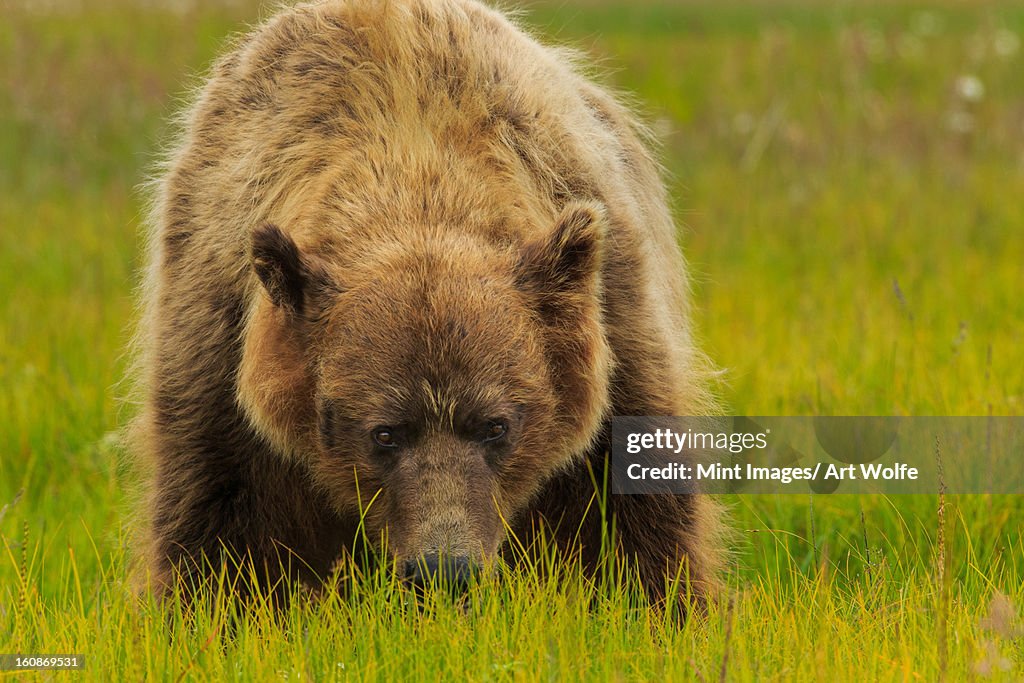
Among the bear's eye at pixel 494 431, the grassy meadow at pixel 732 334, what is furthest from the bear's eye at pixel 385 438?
the grassy meadow at pixel 732 334

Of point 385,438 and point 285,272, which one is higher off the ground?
point 285,272

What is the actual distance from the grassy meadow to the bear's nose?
72mm

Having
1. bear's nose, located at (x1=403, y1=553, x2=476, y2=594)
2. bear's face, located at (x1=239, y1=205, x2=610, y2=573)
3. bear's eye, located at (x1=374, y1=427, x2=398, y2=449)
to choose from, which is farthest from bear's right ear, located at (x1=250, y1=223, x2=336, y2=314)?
bear's nose, located at (x1=403, y1=553, x2=476, y2=594)

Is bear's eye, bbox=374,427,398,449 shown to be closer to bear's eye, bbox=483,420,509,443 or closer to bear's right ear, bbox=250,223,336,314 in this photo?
bear's eye, bbox=483,420,509,443

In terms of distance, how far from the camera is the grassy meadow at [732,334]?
405cm

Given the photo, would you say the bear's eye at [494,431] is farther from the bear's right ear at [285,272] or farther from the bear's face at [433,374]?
the bear's right ear at [285,272]

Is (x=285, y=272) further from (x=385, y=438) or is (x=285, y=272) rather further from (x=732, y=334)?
(x=732, y=334)

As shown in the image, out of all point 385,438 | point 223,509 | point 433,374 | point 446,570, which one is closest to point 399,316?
point 433,374

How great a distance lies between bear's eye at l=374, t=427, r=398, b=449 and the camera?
422 centimetres

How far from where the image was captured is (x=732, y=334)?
873 cm

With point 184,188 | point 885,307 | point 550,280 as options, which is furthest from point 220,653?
point 885,307

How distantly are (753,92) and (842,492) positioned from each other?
38.4 ft

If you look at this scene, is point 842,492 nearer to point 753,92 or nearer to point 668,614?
point 668,614

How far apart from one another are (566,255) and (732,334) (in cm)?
452
